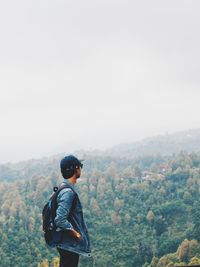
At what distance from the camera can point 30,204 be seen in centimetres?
4675

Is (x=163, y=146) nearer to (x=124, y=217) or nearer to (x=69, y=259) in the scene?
(x=124, y=217)

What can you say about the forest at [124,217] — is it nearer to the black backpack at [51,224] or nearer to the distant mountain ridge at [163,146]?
the black backpack at [51,224]

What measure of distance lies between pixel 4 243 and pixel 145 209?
15173mm

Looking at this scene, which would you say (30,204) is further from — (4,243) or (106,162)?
(106,162)

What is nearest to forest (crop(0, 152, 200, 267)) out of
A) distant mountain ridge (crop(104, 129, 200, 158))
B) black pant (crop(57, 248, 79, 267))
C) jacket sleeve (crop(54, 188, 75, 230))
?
black pant (crop(57, 248, 79, 267))

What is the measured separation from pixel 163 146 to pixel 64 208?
121m

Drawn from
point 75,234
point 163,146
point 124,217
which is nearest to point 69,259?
point 75,234

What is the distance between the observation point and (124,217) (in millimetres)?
44594

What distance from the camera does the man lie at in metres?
2.92

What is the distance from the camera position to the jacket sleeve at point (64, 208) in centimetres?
290

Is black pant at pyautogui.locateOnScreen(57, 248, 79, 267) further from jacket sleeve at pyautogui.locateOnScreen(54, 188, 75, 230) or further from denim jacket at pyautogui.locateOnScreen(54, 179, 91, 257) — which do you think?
jacket sleeve at pyautogui.locateOnScreen(54, 188, 75, 230)

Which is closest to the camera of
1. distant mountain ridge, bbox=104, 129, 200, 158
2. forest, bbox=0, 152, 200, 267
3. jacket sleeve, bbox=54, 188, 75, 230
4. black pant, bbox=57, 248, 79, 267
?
jacket sleeve, bbox=54, 188, 75, 230

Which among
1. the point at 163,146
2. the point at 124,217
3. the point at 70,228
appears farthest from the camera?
the point at 163,146

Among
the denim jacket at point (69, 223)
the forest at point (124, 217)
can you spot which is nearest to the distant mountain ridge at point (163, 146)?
the forest at point (124, 217)
